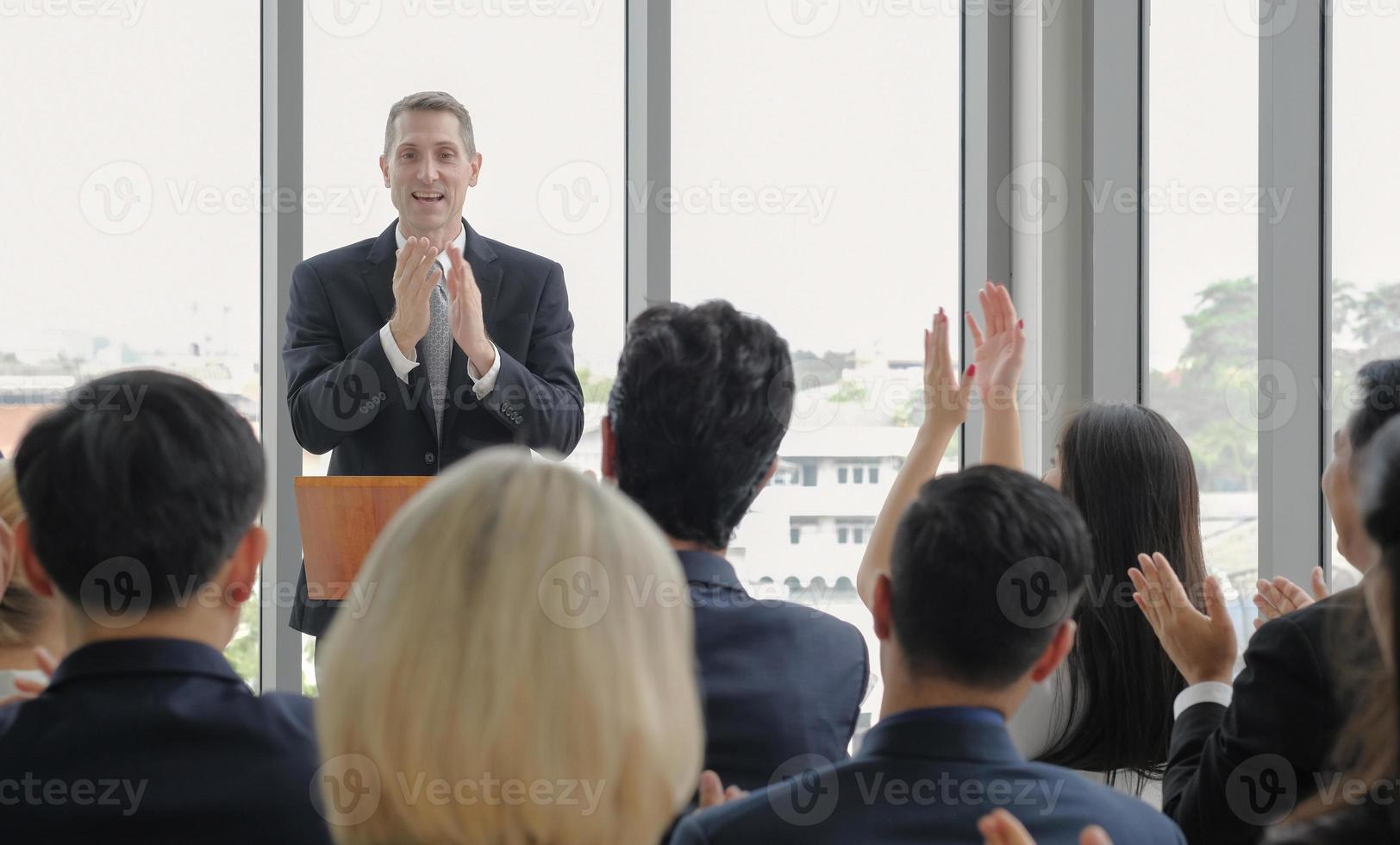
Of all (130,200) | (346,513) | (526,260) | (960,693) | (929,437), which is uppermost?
(130,200)

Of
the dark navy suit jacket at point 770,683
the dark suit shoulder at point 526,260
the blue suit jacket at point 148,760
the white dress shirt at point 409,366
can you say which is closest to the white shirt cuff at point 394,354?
the white dress shirt at point 409,366

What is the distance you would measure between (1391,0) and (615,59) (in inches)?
76.6

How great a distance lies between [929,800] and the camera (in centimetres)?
108

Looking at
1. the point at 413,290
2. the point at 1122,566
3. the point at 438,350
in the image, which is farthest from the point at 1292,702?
the point at 438,350

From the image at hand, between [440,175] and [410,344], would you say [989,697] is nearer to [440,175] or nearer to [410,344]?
[410,344]

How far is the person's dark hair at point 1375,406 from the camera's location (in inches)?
61.4

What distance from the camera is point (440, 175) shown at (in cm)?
270

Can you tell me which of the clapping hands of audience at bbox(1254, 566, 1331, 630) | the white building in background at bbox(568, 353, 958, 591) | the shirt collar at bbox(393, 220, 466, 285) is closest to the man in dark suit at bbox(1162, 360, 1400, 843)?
the clapping hands of audience at bbox(1254, 566, 1331, 630)

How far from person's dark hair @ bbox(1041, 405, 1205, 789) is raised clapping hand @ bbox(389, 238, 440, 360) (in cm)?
121

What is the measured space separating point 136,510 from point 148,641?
120mm

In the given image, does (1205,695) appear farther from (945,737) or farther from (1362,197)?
(1362,197)

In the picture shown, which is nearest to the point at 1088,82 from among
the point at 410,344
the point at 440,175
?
the point at 440,175

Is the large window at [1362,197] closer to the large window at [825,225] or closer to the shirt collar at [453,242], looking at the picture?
the large window at [825,225]

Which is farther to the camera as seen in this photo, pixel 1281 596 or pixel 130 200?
pixel 130 200
